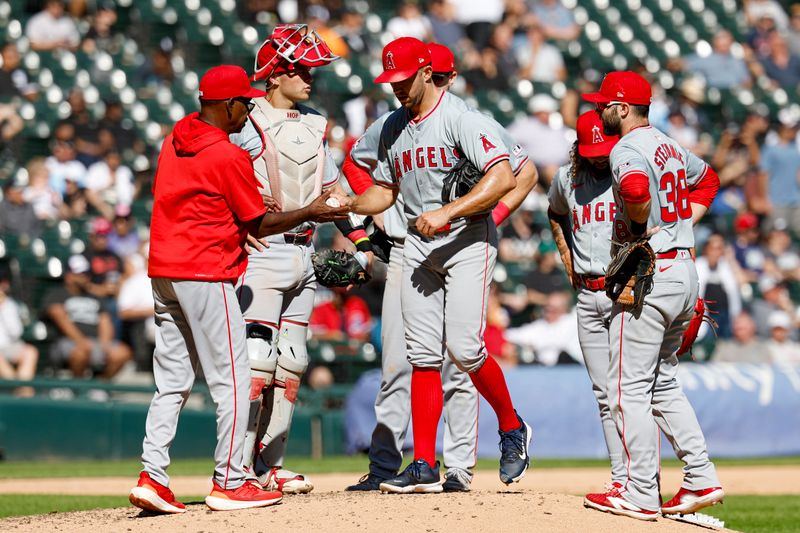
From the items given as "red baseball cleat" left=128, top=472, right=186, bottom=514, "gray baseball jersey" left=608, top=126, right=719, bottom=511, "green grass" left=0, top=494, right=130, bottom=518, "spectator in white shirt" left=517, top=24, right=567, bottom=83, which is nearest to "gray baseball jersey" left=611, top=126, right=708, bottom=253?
"gray baseball jersey" left=608, top=126, right=719, bottom=511

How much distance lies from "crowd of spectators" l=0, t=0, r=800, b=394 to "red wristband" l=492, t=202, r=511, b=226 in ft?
19.6

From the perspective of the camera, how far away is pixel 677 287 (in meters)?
5.58

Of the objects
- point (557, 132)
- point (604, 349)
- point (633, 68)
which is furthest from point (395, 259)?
point (633, 68)

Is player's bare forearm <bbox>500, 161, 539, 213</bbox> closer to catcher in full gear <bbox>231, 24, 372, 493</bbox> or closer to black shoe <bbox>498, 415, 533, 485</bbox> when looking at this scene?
catcher in full gear <bbox>231, 24, 372, 493</bbox>

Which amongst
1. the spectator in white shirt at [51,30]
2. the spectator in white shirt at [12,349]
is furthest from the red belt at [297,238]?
the spectator in white shirt at [51,30]

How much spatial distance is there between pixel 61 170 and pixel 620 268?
28.6 ft

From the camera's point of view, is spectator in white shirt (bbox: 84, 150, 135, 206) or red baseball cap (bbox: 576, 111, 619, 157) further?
spectator in white shirt (bbox: 84, 150, 135, 206)

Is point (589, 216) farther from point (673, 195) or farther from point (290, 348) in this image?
point (290, 348)

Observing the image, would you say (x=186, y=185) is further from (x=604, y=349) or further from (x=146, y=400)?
(x=146, y=400)

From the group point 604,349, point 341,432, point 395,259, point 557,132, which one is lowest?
point 341,432

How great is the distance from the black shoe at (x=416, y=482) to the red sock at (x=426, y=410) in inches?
1.8

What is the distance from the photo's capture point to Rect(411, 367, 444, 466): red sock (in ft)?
19.3

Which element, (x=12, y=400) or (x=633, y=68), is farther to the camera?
(x=633, y=68)

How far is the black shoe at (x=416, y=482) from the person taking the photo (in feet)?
19.0
